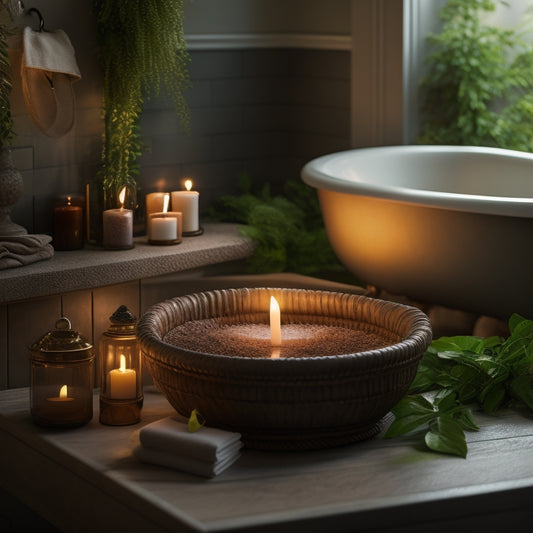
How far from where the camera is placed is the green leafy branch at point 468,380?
2156 millimetres

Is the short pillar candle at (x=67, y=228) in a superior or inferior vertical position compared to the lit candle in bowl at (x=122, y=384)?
superior

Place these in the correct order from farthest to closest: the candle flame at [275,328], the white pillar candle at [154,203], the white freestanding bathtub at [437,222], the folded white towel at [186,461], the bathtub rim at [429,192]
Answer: the white pillar candle at [154,203]
the white freestanding bathtub at [437,222]
the bathtub rim at [429,192]
the candle flame at [275,328]
the folded white towel at [186,461]

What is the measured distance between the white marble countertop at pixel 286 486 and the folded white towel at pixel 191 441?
39mm

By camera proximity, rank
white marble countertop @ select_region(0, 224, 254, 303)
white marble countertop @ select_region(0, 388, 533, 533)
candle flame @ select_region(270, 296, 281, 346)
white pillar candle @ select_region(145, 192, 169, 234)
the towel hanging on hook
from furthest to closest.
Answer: white pillar candle @ select_region(145, 192, 169, 234), the towel hanging on hook, white marble countertop @ select_region(0, 224, 254, 303), candle flame @ select_region(270, 296, 281, 346), white marble countertop @ select_region(0, 388, 533, 533)

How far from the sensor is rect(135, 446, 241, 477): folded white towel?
1885 millimetres

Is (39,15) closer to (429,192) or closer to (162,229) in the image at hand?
(162,229)

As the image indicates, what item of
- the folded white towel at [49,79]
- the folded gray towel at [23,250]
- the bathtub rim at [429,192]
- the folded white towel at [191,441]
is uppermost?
the folded white towel at [49,79]

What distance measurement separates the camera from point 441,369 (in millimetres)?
2426

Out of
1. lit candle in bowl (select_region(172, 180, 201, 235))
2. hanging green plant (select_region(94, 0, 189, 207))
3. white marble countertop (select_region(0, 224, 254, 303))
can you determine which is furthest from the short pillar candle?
lit candle in bowl (select_region(172, 180, 201, 235))

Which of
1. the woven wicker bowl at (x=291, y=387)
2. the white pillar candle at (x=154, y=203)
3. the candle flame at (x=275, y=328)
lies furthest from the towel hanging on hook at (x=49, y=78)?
the candle flame at (x=275, y=328)

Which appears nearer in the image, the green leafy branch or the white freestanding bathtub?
the green leafy branch

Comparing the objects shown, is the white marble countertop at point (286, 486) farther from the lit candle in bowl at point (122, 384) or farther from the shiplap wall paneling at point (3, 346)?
the shiplap wall paneling at point (3, 346)

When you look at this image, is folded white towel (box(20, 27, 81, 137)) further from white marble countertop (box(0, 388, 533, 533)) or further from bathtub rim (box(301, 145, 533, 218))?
white marble countertop (box(0, 388, 533, 533))

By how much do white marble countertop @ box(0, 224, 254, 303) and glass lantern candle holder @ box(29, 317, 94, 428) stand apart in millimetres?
867
